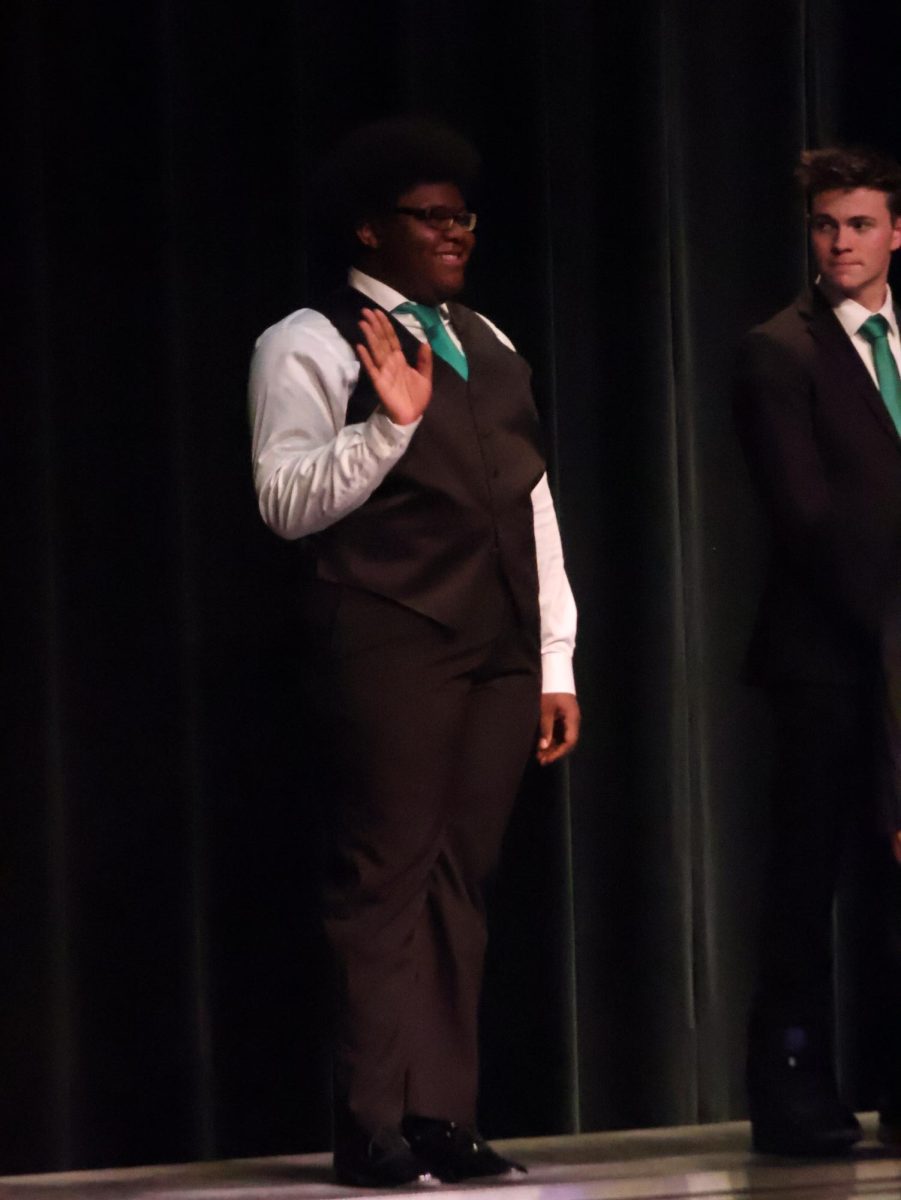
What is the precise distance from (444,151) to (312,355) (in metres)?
0.33

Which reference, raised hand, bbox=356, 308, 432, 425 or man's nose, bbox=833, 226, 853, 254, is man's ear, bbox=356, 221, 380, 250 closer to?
raised hand, bbox=356, 308, 432, 425

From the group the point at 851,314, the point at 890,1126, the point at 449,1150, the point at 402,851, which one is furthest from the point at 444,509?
the point at 890,1126

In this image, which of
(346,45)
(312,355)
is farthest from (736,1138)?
(346,45)

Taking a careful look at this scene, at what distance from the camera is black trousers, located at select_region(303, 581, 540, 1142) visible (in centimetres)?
236

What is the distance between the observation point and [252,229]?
9.57ft

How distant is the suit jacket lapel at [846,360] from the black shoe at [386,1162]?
1055 mm

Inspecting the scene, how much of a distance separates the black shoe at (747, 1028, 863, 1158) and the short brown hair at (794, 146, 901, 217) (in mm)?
1070

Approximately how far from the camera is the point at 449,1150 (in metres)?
2.39

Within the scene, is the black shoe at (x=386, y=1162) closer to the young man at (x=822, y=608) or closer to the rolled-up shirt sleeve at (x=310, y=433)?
the young man at (x=822, y=608)

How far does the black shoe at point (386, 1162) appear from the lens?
2332 millimetres

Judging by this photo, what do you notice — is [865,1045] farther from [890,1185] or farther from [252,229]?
[252,229]

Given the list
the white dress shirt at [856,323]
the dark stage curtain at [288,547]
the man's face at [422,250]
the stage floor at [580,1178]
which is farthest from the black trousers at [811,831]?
the man's face at [422,250]

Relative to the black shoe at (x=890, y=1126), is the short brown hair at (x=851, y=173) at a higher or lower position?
higher

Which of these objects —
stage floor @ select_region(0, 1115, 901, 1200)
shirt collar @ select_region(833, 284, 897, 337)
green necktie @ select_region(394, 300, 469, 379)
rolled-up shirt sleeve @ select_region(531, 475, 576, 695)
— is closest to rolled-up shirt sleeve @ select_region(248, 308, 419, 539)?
green necktie @ select_region(394, 300, 469, 379)
